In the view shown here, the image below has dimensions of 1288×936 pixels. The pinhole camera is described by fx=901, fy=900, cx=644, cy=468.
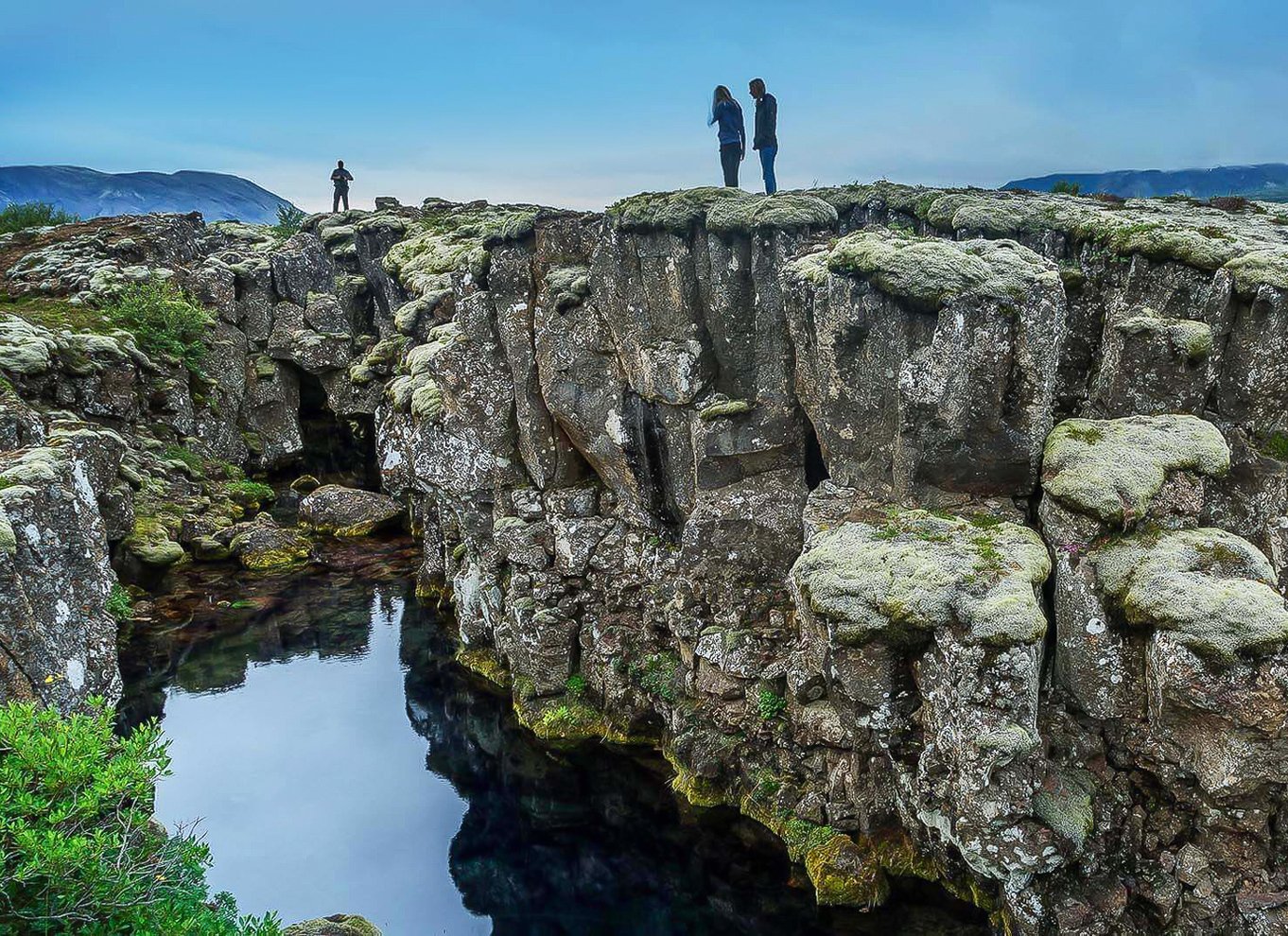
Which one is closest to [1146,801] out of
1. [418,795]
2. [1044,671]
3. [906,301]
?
[1044,671]

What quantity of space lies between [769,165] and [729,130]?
70.8 inches

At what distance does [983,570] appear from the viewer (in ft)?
60.6

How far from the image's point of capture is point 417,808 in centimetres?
2831

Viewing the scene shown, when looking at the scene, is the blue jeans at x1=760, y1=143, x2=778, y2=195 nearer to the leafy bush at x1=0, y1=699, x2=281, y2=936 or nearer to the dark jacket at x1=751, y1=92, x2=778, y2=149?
the dark jacket at x1=751, y1=92, x2=778, y2=149

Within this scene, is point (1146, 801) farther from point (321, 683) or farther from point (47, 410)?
point (47, 410)

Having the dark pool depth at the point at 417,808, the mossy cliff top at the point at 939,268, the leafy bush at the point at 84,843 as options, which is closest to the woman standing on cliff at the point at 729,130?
the mossy cliff top at the point at 939,268

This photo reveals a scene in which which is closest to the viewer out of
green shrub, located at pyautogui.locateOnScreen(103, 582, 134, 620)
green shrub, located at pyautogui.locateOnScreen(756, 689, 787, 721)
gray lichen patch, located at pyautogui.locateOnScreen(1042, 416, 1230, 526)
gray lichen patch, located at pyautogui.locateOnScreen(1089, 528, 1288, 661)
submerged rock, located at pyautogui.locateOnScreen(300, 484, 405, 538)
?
gray lichen patch, located at pyautogui.locateOnScreen(1089, 528, 1288, 661)

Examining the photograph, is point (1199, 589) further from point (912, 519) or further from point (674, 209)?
point (674, 209)

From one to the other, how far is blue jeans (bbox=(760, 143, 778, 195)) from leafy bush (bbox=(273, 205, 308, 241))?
167 ft

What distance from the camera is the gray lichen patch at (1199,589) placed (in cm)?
1594

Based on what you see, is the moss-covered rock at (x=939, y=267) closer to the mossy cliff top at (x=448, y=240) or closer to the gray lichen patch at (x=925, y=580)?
the gray lichen patch at (x=925, y=580)

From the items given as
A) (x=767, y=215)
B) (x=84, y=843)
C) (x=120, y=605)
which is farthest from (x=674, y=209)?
(x=120, y=605)

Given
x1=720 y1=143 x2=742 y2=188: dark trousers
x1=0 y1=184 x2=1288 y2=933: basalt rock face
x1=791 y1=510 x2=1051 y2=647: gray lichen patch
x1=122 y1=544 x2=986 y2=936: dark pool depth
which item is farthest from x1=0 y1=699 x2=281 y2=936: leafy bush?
x1=720 y1=143 x2=742 y2=188: dark trousers

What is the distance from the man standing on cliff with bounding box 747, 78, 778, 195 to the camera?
1174 inches
